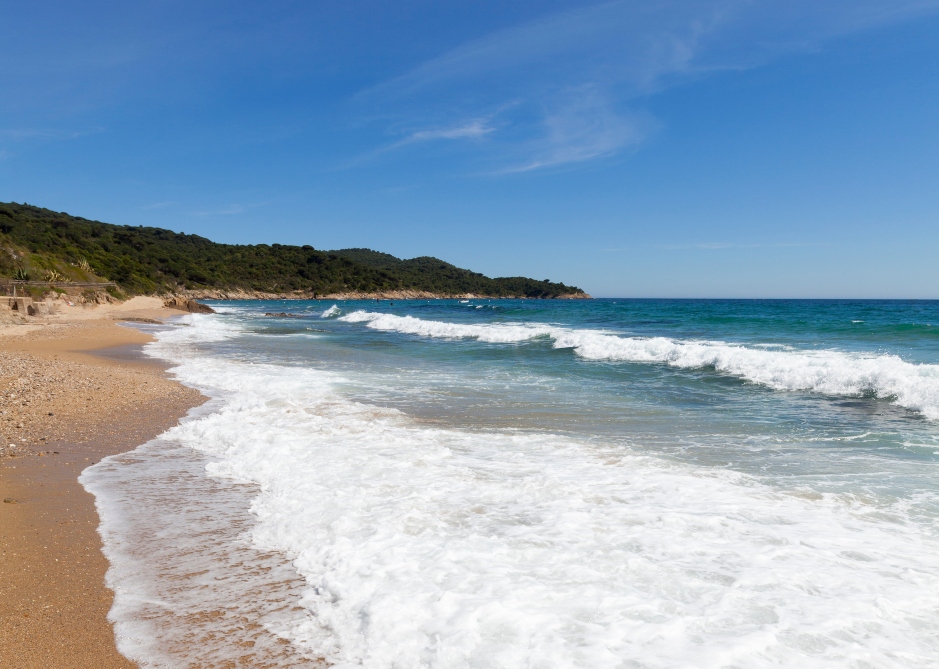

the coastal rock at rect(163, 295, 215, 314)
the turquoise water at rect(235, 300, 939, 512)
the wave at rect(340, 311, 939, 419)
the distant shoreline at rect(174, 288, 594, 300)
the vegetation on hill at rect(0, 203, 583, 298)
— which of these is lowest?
the turquoise water at rect(235, 300, 939, 512)

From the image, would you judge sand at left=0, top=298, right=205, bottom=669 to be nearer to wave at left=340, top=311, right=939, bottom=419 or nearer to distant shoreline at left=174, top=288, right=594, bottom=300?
wave at left=340, top=311, right=939, bottom=419

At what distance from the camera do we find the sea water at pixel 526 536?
2941 millimetres

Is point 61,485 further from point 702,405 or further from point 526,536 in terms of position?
point 702,405

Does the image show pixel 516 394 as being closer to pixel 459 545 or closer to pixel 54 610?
pixel 459 545

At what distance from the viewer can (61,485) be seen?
17.7 ft

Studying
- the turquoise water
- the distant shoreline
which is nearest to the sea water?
the turquoise water

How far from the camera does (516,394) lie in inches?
454

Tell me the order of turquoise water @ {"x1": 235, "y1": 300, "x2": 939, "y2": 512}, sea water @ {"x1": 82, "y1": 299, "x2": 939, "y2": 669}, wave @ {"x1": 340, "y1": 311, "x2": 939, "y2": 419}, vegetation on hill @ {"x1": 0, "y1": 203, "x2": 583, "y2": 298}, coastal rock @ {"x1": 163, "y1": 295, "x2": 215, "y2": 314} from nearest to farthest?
sea water @ {"x1": 82, "y1": 299, "x2": 939, "y2": 669}, turquoise water @ {"x1": 235, "y1": 300, "x2": 939, "y2": 512}, wave @ {"x1": 340, "y1": 311, "x2": 939, "y2": 419}, coastal rock @ {"x1": 163, "y1": 295, "x2": 215, "y2": 314}, vegetation on hill @ {"x1": 0, "y1": 203, "x2": 583, "y2": 298}

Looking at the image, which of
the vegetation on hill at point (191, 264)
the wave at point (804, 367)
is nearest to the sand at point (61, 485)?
the wave at point (804, 367)

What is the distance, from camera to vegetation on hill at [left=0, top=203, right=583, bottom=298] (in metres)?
54.7

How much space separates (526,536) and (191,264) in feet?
358

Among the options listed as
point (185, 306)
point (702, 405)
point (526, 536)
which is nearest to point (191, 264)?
point (185, 306)

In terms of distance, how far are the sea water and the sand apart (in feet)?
0.58

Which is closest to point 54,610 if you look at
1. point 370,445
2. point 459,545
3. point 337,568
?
point 337,568
